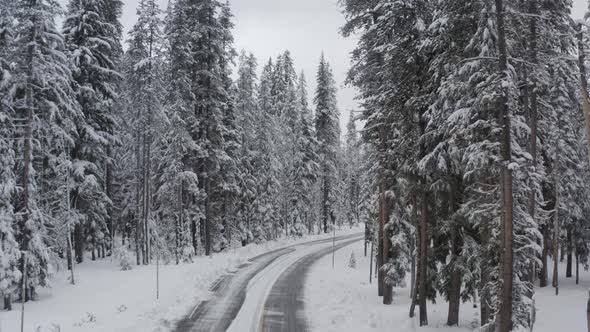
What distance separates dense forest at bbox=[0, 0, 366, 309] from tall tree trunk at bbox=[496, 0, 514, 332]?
32.9 feet

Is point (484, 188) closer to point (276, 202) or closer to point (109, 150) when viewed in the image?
point (109, 150)

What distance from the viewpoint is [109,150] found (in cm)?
3095

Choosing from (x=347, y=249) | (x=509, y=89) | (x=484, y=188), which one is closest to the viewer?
(x=509, y=89)

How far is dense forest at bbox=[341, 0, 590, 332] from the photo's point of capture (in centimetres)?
1214

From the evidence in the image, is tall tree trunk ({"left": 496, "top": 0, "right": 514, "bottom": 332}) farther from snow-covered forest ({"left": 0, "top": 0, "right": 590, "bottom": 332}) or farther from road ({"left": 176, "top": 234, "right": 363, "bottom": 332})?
road ({"left": 176, "top": 234, "right": 363, "bottom": 332})

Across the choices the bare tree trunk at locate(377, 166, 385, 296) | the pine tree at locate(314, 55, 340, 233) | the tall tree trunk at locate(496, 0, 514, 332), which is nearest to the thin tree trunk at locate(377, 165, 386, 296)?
the bare tree trunk at locate(377, 166, 385, 296)

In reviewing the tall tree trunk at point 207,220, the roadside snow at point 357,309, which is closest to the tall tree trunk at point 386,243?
the roadside snow at point 357,309

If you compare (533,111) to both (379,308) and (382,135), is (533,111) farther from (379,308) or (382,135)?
(379,308)

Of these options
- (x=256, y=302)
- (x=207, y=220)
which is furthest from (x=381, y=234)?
(x=207, y=220)

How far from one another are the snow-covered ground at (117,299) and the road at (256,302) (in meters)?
0.84

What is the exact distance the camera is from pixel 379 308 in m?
19.6

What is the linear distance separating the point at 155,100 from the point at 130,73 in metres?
3.15

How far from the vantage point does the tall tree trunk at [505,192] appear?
1170 centimetres

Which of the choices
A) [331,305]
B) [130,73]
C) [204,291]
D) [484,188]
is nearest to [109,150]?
[130,73]
